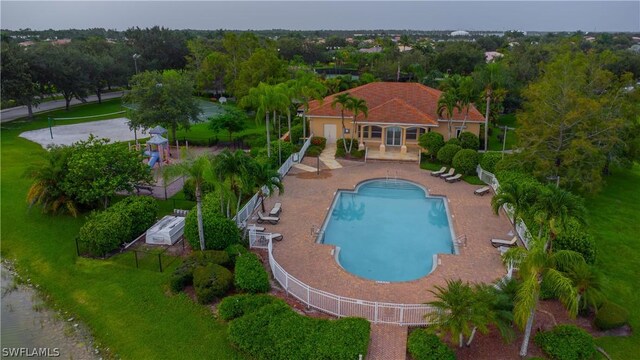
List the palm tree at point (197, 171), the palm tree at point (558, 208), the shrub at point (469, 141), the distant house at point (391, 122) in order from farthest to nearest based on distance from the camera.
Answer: the distant house at point (391, 122) < the shrub at point (469, 141) < the palm tree at point (197, 171) < the palm tree at point (558, 208)

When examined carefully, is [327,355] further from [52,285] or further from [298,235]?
[52,285]

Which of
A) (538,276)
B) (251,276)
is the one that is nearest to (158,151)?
(251,276)

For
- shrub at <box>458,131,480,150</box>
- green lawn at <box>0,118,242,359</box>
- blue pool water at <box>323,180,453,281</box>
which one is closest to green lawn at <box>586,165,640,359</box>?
blue pool water at <box>323,180,453,281</box>

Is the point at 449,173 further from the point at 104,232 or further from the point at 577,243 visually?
the point at 104,232

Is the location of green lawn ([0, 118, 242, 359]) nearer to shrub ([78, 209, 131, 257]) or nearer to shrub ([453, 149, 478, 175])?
shrub ([78, 209, 131, 257])

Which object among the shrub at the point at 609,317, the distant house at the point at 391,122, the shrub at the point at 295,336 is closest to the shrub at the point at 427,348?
the shrub at the point at 295,336

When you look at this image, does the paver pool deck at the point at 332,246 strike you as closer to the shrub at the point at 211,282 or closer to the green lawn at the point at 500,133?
the shrub at the point at 211,282
